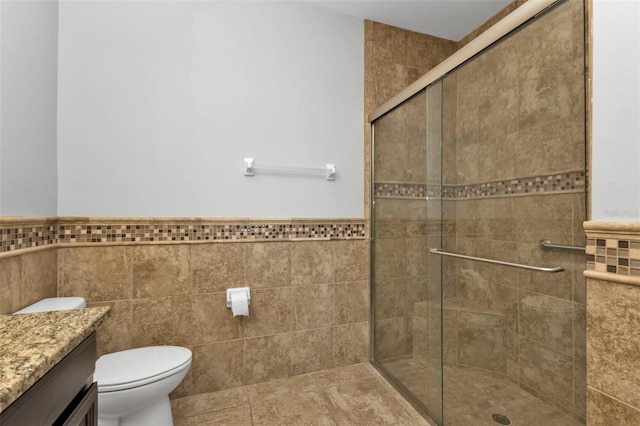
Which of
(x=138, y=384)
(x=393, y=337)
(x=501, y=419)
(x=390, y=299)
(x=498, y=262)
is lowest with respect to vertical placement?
(x=501, y=419)

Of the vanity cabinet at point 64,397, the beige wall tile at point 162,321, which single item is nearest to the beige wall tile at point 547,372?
the vanity cabinet at point 64,397

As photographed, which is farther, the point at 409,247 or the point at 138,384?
the point at 409,247

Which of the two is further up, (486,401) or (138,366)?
(138,366)

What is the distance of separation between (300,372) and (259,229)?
1.00 metres

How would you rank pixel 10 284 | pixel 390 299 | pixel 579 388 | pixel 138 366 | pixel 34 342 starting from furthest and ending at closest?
pixel 390 299, pixel 138 366, pixel 10 284, pixel 579 388, pixel 34 342

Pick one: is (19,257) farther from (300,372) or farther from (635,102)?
(635,102)

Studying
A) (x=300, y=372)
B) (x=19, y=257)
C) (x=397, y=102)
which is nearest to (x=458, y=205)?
(x=397, y=102)

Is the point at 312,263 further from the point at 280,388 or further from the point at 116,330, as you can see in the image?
the point at 116,330

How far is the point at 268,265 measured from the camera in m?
1.93

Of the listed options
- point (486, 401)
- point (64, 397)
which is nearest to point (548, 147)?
point (486, 401)

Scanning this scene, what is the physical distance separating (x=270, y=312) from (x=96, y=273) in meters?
1.01

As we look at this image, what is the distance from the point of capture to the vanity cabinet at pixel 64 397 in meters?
0.51

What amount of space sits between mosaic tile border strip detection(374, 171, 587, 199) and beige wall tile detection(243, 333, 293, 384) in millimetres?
1251

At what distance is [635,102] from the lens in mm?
790
